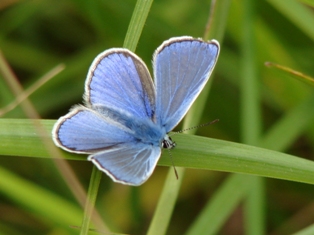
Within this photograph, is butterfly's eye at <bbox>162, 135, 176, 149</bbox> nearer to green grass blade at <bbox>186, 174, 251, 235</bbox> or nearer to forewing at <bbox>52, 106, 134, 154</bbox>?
forewing at <bbox>52, 106, 134, 154</bbox>

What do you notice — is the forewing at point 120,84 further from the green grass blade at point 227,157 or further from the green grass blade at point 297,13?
the green grass blade at point 297,13

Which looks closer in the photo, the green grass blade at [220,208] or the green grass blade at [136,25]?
the green grass blade at [136,25]

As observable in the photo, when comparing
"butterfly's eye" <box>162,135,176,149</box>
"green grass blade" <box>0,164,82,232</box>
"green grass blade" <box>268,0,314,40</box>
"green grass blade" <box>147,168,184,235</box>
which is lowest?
"green grass blade" <box>147,168,184,235</box>

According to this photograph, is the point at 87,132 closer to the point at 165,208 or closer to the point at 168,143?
the point at 168,143

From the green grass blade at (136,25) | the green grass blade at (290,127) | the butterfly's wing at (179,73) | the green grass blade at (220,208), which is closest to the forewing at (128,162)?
the butterfly's wing at (179,73)

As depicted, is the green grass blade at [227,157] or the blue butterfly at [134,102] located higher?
the blue butterfly at [134,102]

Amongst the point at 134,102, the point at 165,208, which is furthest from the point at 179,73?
the point at 165,208

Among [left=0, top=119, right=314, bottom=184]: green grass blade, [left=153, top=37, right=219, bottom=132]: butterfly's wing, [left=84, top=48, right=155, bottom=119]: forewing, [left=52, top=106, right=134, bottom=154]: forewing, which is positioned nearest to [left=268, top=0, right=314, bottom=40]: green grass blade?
[left=153, top=37, right=219, bottom=132]: butterfly's wing

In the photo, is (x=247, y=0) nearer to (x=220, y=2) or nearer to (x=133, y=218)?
(x=220, y=2)
